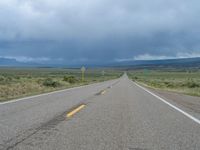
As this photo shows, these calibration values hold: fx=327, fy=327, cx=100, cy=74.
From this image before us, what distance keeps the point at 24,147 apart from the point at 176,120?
5.26m

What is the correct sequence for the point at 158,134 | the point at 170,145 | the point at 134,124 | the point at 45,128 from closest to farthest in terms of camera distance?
1. the point at 170,145
2. the point at 158,134
3. the point at 45,128
4. the point at 134,124

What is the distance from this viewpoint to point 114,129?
7797 mm

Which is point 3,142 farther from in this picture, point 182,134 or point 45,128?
point 182,134

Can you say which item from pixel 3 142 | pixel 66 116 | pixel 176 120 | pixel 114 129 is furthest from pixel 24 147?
pixel 176 120

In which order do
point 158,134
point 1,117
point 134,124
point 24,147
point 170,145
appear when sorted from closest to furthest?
point 24,147 → point 170,145 → point 158,134 → point 134,124 → point 1,117

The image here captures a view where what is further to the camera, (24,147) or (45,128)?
(45,128)

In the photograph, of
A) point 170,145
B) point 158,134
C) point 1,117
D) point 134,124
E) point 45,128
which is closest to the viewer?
point 170,145

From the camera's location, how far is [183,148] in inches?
234

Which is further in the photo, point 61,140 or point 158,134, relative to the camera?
point 158,134

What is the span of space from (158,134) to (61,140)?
2.22 meters

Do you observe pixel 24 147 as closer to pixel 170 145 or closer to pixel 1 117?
pixel 170 145

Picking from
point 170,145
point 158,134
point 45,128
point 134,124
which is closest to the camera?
point 170,145

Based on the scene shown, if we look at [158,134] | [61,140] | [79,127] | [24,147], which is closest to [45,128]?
[79,127]

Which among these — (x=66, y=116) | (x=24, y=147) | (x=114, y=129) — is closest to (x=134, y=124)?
(x=114, y=129)
